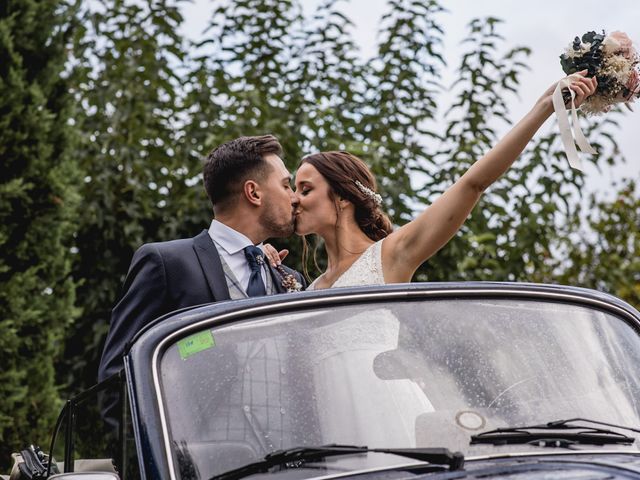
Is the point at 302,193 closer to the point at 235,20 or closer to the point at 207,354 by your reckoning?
the point at 207,354

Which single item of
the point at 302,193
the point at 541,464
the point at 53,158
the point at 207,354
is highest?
the point at 53,158

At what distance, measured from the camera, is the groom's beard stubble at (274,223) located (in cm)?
471

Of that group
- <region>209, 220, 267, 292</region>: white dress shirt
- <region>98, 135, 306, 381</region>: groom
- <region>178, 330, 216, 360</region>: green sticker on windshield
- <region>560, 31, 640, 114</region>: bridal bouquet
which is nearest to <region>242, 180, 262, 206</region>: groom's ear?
<region>98, 135, 306, 381</region>: groom

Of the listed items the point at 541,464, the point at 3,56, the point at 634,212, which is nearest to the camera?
the point at 541,464

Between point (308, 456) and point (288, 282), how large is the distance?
2139 mm

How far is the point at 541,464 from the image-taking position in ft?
8.11

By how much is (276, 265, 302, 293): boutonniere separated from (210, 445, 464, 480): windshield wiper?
6.74 feet

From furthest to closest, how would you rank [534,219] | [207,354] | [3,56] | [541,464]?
[534,219]
[3,56]
[207,354]
[541,464]

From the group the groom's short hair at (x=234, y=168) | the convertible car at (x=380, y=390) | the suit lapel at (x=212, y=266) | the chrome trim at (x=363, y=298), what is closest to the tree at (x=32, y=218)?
the groom's short hair at (x=234, y=168)

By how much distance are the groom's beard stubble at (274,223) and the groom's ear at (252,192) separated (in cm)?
7

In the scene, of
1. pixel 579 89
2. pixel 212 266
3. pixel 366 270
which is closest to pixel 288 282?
pixel 366 270

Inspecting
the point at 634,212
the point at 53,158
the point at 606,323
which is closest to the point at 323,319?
the point at 606,323

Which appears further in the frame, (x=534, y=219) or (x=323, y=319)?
(x=534, y=219)

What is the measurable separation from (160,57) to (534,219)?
126 inches
